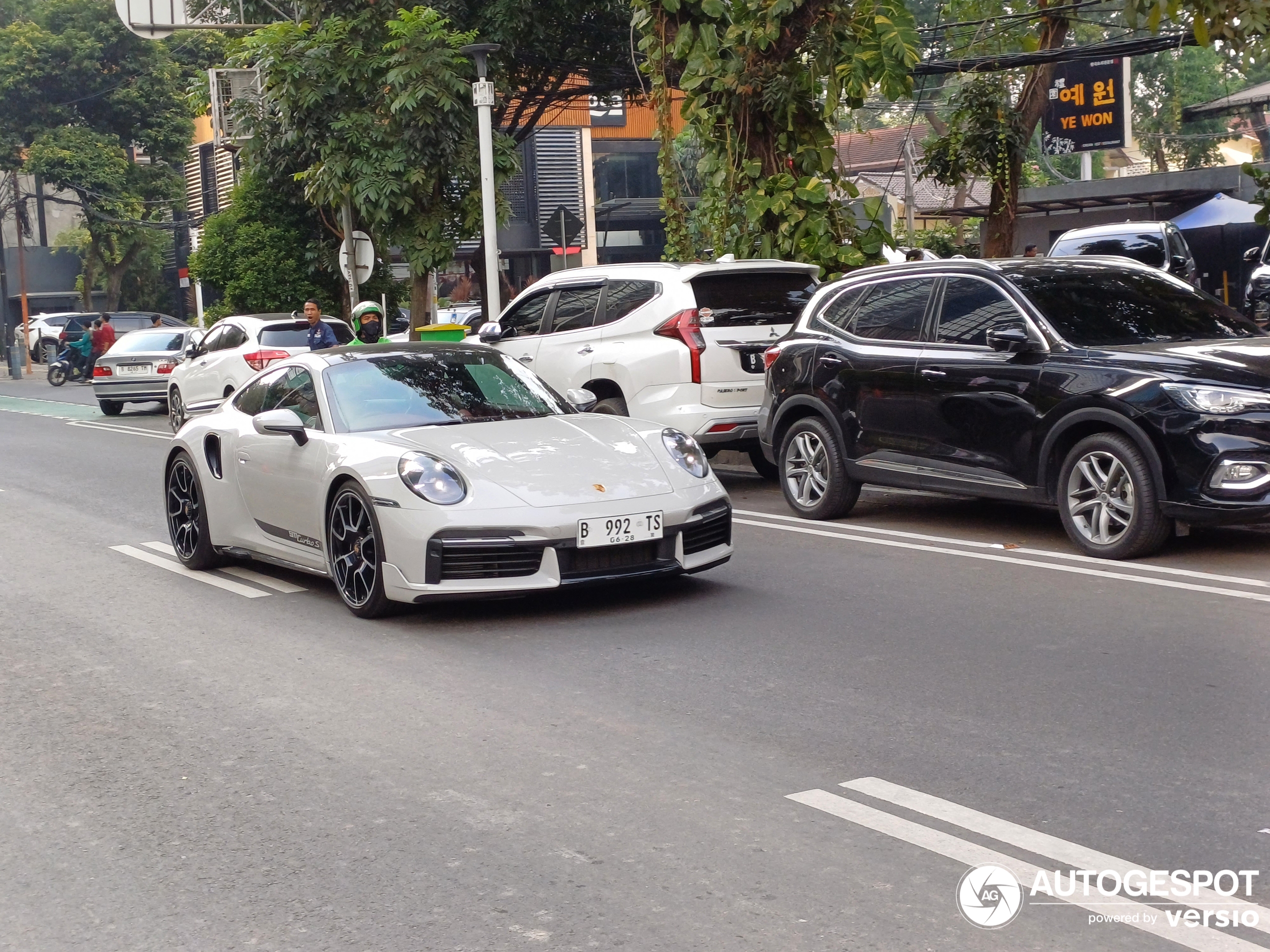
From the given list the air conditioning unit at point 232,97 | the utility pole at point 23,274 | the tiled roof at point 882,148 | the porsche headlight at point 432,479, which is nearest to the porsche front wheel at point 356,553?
the porsche headlight at point 432,479

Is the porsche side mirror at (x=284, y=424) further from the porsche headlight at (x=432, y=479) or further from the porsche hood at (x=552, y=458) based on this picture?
the porsche headlight at (x=432, y=479)

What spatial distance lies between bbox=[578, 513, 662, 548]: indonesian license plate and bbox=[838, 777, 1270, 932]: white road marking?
2.67 meters

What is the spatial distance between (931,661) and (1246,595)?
6.82ft

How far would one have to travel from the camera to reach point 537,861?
4.35m

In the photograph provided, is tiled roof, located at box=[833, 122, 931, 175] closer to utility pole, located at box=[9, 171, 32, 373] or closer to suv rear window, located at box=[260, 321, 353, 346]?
utility pole, located at box=[9, 171, 32, 373]

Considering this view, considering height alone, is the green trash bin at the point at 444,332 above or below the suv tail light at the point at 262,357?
above

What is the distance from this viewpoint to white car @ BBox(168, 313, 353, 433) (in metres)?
20.1

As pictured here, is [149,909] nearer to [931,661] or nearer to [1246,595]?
[931,661]

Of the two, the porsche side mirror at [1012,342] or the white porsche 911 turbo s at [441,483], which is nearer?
the white porsche 911 turbo s at [441,483]

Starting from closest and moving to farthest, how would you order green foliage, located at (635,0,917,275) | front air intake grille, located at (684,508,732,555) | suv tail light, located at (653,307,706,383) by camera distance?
front air intake grille, located at (684,508,732,555)
suv tail light, located at (653,307,706,383)
green foliage, located at (635,0,917,275)

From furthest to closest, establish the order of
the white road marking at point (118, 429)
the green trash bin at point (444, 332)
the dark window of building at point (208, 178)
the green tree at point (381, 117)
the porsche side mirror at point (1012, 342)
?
the dark window of building at point (208, 178) → the green tree at point (381, 117) → the white road marking at point (118, 429) → the green trash bin at point (444, 332) → the porsche side mirror at point (1012, 342)

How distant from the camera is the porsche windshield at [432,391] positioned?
8.36 meters

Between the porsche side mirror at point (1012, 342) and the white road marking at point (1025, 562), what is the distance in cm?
122

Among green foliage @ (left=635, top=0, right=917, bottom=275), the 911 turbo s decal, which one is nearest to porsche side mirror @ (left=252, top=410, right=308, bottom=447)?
the 911 turbo s decal
